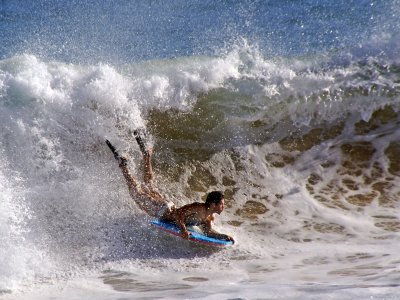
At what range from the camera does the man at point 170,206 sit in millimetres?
5602

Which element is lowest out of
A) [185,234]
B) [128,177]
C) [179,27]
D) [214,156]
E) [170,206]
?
[185,234]

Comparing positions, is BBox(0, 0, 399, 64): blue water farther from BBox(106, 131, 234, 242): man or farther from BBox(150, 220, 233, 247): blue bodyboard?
BBox(150, 220, 233, 247): blue bodyboard

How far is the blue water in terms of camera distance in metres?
9.17

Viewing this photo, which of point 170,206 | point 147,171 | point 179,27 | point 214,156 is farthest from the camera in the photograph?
point 179,27

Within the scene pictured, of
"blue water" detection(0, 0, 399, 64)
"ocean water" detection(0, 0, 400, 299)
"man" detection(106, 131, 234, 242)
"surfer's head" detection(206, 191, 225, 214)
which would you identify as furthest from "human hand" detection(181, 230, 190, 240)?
"blue water" detection(0, 0, 399, 64)

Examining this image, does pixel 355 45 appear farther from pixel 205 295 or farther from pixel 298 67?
pixel 205 295

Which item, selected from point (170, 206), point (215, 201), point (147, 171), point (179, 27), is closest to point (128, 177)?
point (147, 171)

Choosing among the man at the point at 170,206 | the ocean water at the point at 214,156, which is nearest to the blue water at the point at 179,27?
the ocean water at the point at 214,156

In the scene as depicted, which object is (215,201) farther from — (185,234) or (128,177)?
(128,177)

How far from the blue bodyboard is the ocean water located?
0.08m

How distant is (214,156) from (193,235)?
5.61 ft

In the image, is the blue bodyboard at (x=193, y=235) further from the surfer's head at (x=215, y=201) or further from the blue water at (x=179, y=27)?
the blue water at (x=179, y=27)

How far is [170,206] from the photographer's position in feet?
19.1

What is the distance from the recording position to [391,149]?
695cm
